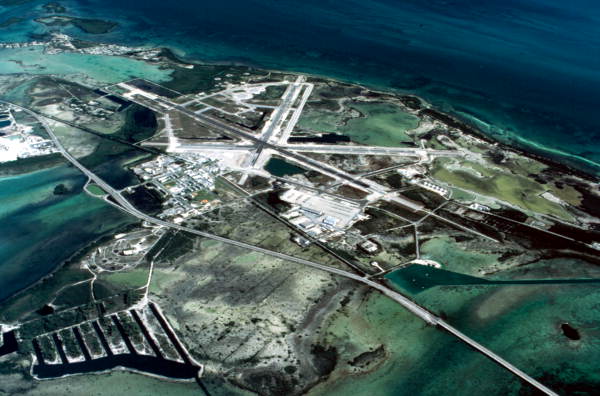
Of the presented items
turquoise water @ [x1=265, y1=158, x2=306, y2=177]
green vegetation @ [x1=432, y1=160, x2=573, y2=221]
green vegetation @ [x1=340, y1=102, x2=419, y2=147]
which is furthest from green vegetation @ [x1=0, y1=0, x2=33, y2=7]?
green vegetation @ [x1=432, y1=160, x2=573, y2=221]

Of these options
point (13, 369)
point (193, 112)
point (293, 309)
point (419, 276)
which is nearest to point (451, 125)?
point (419, 276)

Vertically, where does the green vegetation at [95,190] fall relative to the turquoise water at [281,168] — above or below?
below

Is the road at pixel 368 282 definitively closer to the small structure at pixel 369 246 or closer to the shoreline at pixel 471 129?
the small structure at pixel 369 246

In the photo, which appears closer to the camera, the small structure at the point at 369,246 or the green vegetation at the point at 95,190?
the small structure at the point at 369,246

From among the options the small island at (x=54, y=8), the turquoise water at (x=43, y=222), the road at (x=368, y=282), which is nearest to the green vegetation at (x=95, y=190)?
the road at (x=368, y=282)

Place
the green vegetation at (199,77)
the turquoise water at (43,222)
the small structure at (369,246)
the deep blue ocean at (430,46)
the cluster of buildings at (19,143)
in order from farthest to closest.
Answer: the green vegetation at (199,77) → the deep blue ocean at (430,46) → the cluster of buildings at (19,143) → the small structure at (369,246) → the turquoise water at (43,222)

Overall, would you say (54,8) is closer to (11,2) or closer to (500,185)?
(11,2)

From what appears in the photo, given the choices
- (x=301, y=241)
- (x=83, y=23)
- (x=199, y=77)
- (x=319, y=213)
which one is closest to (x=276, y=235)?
(x=301, y=241)
